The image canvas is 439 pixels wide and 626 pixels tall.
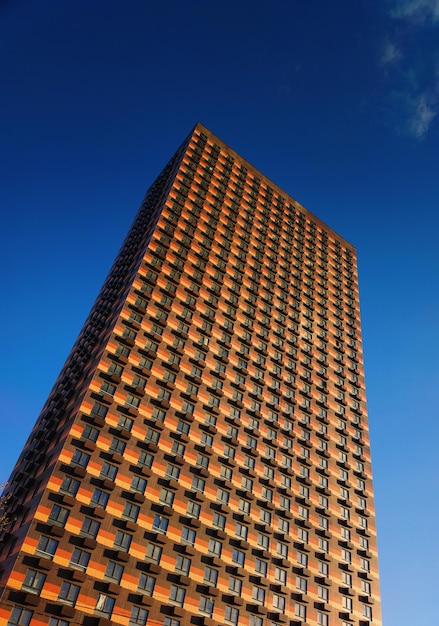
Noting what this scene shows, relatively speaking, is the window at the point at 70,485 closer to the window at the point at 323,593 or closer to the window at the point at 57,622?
the window at the point at 57,622

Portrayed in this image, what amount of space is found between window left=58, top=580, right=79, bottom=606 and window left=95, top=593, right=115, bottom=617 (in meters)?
1.99

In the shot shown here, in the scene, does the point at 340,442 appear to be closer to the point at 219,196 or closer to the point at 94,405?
the point at 94,405

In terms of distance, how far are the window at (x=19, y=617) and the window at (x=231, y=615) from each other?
713 inches

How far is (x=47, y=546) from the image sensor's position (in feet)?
137

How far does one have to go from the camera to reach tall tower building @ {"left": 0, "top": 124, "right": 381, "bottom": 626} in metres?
44.0

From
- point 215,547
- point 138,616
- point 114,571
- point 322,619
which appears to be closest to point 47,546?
point 114,571

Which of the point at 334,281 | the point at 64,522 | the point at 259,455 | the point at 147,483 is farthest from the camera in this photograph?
the point at 334,281

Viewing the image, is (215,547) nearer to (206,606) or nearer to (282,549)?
(206,606)

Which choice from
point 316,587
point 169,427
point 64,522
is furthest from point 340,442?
point 64,522

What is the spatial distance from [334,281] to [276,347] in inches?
1043

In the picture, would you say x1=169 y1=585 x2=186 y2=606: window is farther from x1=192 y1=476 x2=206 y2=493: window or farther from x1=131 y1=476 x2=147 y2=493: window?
x1=192 y1=476 x2=206 y2=493: window

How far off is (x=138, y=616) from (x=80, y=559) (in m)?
6.81

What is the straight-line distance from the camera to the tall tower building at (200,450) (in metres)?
44.0

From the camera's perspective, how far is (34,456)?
52031 millimetres
